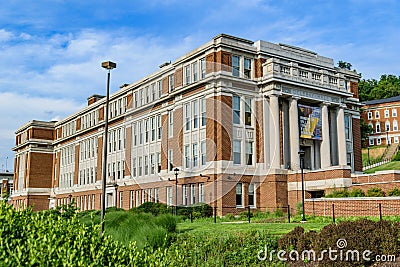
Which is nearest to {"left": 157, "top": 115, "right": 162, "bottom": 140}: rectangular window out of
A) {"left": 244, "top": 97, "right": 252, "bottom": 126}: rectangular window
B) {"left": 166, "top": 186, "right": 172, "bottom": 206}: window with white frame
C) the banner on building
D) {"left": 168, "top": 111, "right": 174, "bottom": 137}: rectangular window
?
{"left": 168, "top": 111, "right": 174, "bottom": 137}: rectangular window

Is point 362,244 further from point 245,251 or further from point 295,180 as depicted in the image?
point 295,180

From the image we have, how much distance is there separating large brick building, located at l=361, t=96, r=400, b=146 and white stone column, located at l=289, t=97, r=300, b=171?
6586 cm

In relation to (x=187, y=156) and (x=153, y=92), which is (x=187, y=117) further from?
(x=153, y=92)

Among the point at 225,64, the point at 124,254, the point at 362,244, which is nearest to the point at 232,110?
the point at 225,64

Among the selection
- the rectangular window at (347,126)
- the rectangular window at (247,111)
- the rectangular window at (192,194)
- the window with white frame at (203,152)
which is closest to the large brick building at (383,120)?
the rectangular window at (347,126)

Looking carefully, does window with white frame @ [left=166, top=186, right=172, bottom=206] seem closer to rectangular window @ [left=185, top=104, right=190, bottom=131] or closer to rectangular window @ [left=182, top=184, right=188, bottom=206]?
rectangular window @ [left=182, top=184, right=188, bottom=206]

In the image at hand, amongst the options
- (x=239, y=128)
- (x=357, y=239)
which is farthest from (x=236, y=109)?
(x=357, y=239)

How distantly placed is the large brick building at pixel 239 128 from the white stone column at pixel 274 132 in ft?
0.26

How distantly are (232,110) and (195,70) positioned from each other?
16.9 feet

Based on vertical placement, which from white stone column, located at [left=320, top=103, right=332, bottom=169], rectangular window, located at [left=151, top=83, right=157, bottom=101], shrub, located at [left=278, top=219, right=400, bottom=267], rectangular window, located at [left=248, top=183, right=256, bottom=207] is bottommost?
shrub, located at [left=278, top=219, right=400, bottom=267]

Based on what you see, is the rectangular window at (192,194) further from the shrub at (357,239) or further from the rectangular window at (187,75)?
the shrub at (357,239)

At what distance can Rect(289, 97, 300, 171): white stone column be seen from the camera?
3800 centimetres

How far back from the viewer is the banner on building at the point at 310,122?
129 feet

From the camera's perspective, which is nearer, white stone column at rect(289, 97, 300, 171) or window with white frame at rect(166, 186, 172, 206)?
white stone column at rect(289, 97, 300, 171)
